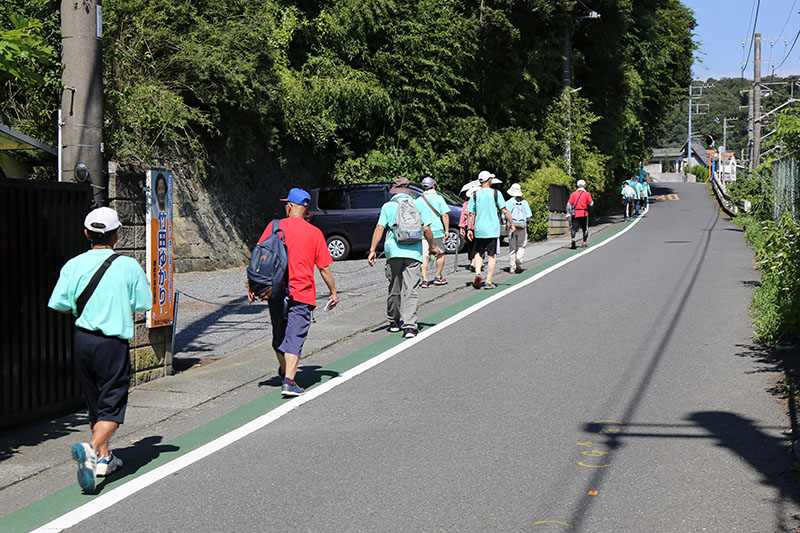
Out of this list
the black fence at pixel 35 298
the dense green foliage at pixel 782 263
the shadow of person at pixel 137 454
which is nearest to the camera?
the shadow of person at pixel 137 454

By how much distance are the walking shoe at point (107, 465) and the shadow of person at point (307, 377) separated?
2.67m

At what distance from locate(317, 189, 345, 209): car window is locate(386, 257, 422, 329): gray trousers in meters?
11.4

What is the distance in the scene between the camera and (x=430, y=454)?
6012 millimetres

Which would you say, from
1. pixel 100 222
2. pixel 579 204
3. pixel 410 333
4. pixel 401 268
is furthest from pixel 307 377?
pixel 579 204

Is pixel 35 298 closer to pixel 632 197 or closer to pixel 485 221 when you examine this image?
pixel 485 221

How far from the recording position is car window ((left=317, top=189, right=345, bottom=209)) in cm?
2254

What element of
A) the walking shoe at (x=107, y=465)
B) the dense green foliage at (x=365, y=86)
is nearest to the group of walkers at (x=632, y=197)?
the dense green foliage at (x=365, y=86)

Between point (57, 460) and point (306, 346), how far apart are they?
4.38 m

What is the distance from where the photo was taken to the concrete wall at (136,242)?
26.8ft

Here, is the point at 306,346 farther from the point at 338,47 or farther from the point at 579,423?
the point at 338,47

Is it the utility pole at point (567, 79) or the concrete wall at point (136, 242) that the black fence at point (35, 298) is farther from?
the utility pole at point (567, 79)

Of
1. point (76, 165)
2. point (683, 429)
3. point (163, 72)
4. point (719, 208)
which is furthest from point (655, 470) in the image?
point (719, 208)

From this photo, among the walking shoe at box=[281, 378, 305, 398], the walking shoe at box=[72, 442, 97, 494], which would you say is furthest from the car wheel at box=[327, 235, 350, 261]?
the walking shoe at box=[72, 442, 97, 494]

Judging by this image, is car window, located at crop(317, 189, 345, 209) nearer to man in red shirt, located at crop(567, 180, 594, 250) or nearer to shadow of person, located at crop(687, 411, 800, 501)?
man in red shirt, located at crop(567, 180, 594, 250)
